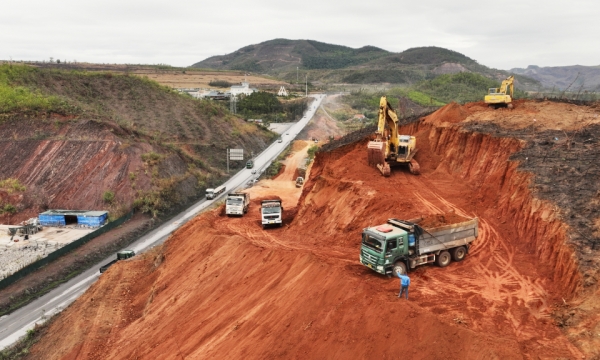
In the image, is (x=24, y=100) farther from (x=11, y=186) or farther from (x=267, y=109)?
(x=267, y=109)

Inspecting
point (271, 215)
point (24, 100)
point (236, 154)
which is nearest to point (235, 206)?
point (271, 215)

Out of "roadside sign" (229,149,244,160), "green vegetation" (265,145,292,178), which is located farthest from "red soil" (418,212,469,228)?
"roadside sign" (229,149,244,160)

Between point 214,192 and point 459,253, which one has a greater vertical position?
point 459,253

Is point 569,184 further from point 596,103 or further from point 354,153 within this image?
point 596,103

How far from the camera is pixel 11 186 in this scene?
47.2 meters

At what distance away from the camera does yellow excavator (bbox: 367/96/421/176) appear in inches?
1164

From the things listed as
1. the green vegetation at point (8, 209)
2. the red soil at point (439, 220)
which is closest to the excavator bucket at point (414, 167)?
the red soil at point (439, 220)

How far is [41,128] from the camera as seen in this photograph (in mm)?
55812

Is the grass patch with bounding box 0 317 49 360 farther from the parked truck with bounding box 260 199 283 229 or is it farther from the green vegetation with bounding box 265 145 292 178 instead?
the green vegetation with bounding box 265 145 292 178

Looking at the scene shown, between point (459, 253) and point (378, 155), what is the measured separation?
434 inches

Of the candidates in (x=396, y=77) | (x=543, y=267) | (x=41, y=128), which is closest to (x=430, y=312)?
(x=543, y=267)

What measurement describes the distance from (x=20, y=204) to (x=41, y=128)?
1456cm

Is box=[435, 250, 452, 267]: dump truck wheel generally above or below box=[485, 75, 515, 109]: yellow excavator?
below

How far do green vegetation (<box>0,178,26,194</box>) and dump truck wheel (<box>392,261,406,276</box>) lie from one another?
44.7 meters
